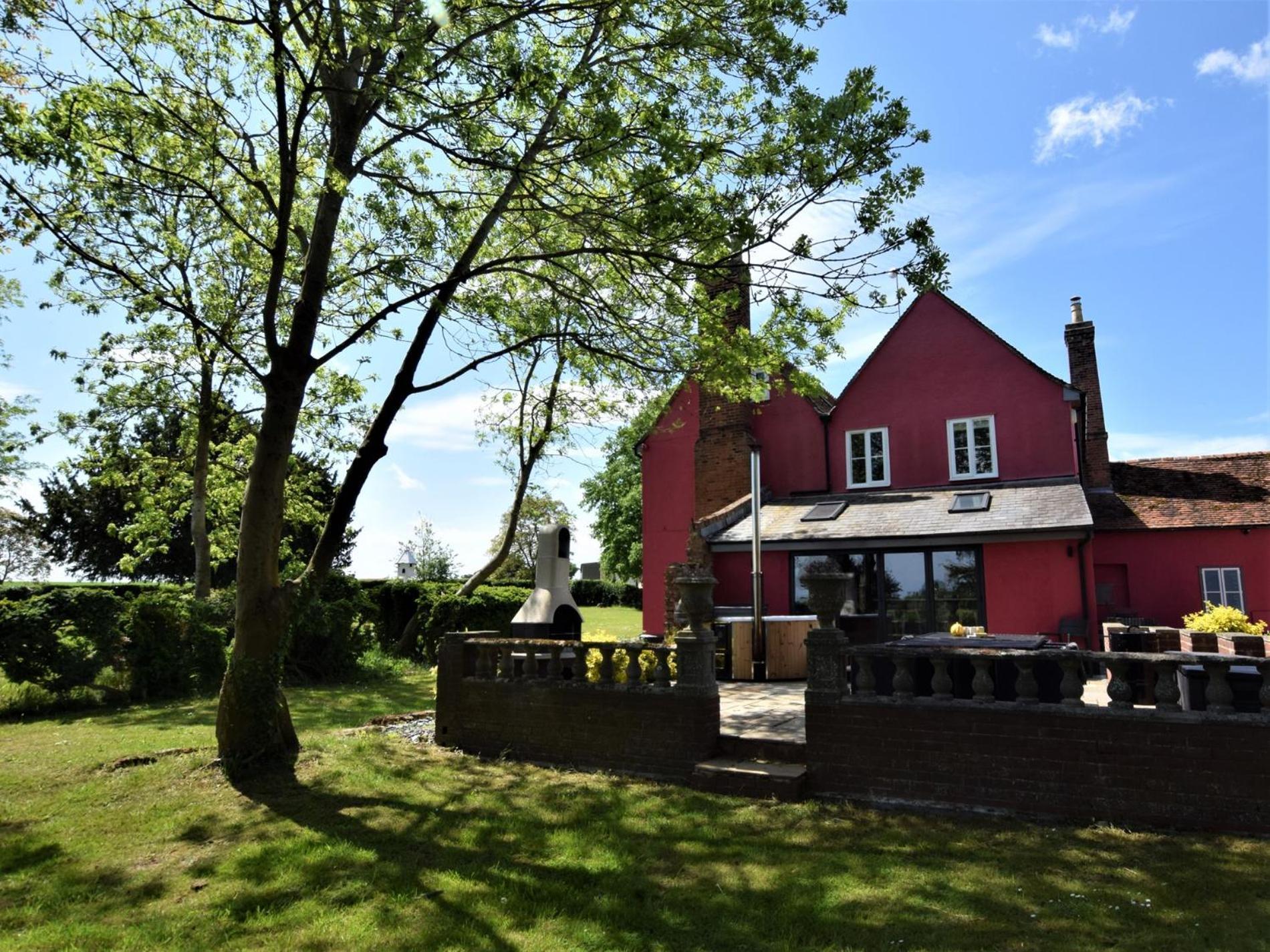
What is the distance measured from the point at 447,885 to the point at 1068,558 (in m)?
13.3

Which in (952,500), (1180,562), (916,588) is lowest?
(916,588)

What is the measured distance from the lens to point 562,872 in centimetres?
531

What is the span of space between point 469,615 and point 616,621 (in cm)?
1718

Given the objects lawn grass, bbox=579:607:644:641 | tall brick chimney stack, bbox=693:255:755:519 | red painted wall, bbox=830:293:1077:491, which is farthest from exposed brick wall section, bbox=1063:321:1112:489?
lawn grass, bbox=579:607:644:641

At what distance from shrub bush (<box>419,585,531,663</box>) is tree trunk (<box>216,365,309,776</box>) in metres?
10.6

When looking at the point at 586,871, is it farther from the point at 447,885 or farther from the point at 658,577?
the point at 658,577

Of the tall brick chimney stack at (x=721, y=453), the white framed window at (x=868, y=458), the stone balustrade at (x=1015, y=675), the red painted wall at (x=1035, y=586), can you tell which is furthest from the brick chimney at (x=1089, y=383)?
the stone balustrade at (x=1015, y=675)

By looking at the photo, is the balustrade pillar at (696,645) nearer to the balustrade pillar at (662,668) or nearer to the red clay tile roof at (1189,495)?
the balustrade pillar at (662,668)

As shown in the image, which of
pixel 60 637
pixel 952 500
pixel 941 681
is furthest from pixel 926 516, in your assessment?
pixel 60 637

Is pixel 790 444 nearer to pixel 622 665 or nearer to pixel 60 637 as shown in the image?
pixel 622 665

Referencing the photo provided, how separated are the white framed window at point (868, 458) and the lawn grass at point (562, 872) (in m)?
12.8

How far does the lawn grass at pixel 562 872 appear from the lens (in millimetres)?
4348

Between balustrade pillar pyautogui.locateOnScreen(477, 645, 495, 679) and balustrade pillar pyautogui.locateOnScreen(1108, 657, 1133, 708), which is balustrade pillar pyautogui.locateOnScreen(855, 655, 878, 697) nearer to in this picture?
balustrade pillar pyautogui.locateOnScreen(1108, 657, 1133, 708)

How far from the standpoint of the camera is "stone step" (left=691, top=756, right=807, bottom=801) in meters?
6.90
